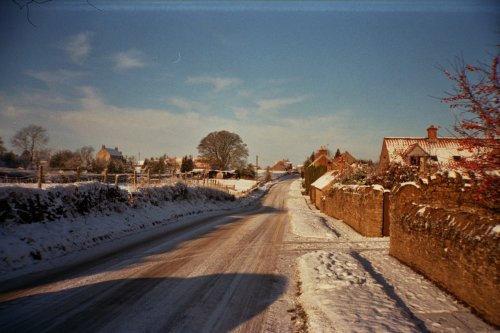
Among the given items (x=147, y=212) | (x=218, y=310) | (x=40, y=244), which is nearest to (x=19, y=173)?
(x=147, y=212)

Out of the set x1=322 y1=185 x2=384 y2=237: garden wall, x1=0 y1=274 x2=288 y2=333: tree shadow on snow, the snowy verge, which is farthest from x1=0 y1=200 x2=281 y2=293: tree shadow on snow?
x1=322 y1=185 x2=384 y2=237: garden wall

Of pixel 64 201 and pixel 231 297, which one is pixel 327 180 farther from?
pixel 231 297

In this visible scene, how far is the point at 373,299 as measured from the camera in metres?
5.43

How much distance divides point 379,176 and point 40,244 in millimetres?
14248

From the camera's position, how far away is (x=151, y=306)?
5.23 meters

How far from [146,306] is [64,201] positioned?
28.1ft

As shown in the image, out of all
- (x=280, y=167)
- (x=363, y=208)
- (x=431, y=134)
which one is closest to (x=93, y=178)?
(x=363, y=208)

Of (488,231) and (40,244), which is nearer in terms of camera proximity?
(488,231)

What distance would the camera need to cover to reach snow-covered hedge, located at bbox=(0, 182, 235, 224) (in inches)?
379

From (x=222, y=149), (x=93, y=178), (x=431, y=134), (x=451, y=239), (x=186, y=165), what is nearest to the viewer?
(x=451, y=239)

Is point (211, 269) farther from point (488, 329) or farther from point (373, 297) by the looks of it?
point (488, 329)

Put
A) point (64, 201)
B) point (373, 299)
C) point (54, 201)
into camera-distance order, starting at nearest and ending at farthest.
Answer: point (373, 299)
point (54, 201)
point (64, 201)

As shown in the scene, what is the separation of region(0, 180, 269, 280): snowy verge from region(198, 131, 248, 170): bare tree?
179 ft

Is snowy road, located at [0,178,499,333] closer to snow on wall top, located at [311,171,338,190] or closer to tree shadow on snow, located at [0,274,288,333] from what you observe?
tree shadow on snow, located at [0,274,288,333]
